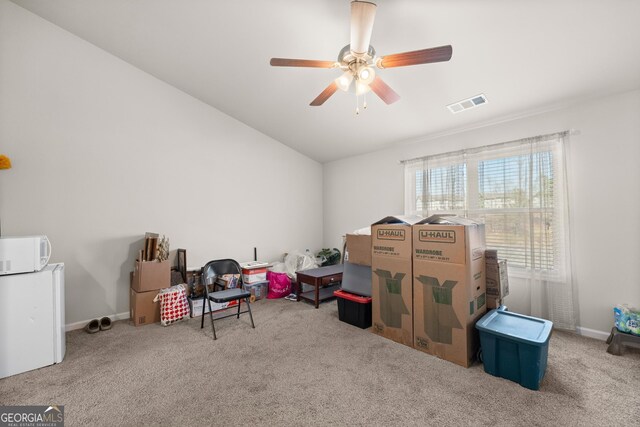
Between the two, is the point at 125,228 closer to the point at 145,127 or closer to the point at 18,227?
the point at 18,227

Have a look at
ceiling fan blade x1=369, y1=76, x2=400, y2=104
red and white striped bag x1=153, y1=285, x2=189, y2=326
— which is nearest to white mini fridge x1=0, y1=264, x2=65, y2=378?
red and white striped bag x1=153, y1=285, x2=189, y2=326

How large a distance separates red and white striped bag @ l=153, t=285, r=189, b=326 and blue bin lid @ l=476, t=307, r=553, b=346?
10.1ft

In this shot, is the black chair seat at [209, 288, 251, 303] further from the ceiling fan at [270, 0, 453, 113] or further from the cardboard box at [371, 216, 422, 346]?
the ceiling fan at [270, 0, 453, 113]

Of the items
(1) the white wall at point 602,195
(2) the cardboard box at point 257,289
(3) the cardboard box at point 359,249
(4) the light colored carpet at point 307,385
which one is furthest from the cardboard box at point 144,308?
(1) the white wall at point 602,195

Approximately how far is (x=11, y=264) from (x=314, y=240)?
4114 mm

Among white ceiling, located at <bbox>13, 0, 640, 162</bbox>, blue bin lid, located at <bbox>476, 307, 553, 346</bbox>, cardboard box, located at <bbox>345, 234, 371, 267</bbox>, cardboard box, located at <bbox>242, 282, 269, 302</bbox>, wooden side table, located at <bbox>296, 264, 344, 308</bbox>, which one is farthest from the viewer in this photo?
cardboard box, located at <bbox>242, 282, 269, 302</bbox>

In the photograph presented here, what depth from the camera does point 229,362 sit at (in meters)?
2.23

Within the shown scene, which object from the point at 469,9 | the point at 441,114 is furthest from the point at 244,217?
the point at 469,9

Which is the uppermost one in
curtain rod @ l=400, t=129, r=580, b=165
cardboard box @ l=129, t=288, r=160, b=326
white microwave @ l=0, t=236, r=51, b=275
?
curtain rod @ l=400, t=129, r=580, b=165

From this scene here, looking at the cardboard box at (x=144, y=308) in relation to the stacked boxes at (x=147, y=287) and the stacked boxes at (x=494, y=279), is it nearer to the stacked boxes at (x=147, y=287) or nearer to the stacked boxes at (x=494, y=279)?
the stacked boxes at (x=147, y=287)

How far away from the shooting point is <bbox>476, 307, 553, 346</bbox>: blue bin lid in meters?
1.86

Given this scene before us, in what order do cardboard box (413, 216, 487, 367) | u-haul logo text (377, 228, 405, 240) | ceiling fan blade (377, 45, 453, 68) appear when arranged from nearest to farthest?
ceiling fan blade (377, 45, 453, 68)
cardboard box (413, 216, 487, 367)
u-haul logo text (377, 228, 405, 240)

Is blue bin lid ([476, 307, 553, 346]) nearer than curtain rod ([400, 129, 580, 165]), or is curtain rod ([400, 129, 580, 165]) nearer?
blue bin lid ([476, 307, 553, 346])

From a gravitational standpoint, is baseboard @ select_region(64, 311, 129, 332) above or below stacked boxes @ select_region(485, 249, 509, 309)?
below
